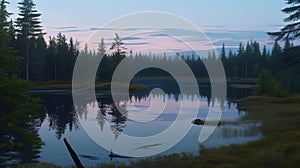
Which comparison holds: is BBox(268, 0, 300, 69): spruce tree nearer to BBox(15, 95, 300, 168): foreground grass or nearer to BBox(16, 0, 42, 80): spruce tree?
BBox(15, 95, 300, 168): foreground grass

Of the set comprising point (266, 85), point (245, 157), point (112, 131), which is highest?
point (266, 85)

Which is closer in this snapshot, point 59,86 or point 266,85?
point 266,85

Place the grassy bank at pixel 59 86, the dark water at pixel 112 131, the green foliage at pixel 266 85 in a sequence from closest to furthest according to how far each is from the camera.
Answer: the dark water at pixel 112 131 → the green foliage at pixel 266 85 → the grassy bank at pixel 59 86

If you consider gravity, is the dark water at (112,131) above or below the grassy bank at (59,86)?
below

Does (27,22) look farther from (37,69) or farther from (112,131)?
(112,131)

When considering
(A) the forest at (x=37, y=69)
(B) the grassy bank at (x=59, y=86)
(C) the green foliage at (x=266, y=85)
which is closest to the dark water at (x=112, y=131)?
(A) the forest at (x=37, y=69)

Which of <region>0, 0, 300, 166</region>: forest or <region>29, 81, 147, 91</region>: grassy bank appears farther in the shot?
<region>29, 81, 147, 91</region>: grassy bank

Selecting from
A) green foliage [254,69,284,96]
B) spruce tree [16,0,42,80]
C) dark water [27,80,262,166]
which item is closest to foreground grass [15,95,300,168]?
dark water [27,80,262,166]

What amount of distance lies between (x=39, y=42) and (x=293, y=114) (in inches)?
2944

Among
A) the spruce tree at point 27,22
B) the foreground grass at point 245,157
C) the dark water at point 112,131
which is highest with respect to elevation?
the spruce tree at point 27,22

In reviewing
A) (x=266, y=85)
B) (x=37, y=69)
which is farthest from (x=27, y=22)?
(x=266, y=85)

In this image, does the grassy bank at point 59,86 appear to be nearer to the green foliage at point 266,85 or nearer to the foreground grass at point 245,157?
the green foliage at point 266,85

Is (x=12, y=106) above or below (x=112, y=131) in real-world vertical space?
above

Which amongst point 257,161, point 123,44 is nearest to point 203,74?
point 123,44
